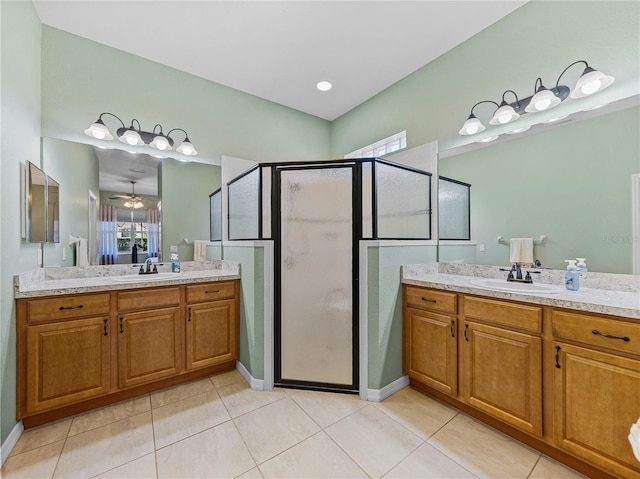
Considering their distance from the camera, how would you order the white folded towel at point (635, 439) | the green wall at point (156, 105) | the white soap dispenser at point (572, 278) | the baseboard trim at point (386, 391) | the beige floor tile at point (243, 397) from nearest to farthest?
the white folded towel at point (635, 439) → the white soap dispenser at point (572, 278) → the beige floor tile at point (243, 397) → the baseboard trim at point (386, 391) → the green wall at point (156, 105)

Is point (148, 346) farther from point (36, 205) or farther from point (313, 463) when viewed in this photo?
point (313, 463)

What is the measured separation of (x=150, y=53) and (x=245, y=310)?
2.62 m

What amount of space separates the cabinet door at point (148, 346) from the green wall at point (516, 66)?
291 centimetres

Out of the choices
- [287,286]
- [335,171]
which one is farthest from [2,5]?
[287,286]

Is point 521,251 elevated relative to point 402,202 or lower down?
lower down

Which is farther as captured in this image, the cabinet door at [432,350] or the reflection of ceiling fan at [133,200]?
the reflection of ceiling fan at [133,200]

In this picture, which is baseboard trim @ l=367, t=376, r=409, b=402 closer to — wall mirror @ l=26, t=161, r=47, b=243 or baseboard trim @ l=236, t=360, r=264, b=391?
baseboard trim @ l=236, t=360, r=264, b=391

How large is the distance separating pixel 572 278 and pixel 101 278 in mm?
3466

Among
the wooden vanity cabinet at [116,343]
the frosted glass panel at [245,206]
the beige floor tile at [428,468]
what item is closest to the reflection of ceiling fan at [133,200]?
the frosted glass panel at [245,206]

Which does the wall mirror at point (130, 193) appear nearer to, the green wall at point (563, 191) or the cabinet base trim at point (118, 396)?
the cabinet base trim at point (118, 396)

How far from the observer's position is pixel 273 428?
5.81 feet

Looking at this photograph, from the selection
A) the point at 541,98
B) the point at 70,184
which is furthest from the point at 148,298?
the point at 541,98

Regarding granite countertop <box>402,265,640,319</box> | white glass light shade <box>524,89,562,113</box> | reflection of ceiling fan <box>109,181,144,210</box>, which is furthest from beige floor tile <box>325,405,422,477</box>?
reflection of ceiling fan <box>109,181,144,210</box>

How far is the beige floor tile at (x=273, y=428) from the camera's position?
5.26 ft
